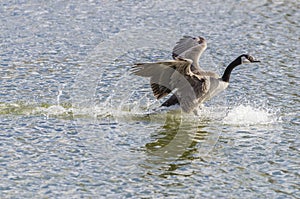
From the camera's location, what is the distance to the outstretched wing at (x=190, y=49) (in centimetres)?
1091

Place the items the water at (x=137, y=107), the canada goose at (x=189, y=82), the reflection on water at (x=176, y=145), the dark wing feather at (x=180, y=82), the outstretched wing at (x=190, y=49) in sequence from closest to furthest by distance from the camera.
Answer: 1. the water at (x=137, y=107)
2. the reflection on water at (x=176, y=145)
3. the dark wing feather at (x=180, y=82)
4. the canada goose at (x=189, y=82)
5. the outstretched wing at (x=190, y=49)

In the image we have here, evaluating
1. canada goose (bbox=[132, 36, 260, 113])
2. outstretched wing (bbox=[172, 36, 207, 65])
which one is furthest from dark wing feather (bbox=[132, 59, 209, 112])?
outstretched wing (bbox=[172, 36, 207, 65])

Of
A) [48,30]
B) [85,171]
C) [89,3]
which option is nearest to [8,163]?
[85,171]

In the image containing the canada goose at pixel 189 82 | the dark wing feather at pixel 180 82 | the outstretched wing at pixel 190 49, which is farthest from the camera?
the outstretched wing at pixel 190 49

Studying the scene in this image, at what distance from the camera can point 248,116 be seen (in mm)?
10250

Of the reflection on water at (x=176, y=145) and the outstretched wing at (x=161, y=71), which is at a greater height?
the outstretched wing at (x=161, y=71)

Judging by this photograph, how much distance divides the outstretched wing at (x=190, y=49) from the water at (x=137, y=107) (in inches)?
34.2

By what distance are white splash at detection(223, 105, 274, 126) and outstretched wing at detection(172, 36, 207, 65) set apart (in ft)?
3.70

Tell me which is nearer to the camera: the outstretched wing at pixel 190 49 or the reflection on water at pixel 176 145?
the reflection on water at pixel 176 145

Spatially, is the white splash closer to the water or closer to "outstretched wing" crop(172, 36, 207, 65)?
the water

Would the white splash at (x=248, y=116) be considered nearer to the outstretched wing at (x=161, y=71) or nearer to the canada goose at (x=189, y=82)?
the canada goose at (x=189, y=82)

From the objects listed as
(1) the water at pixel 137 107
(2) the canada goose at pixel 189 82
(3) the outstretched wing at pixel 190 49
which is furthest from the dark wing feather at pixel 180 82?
(3) the outstretched wing at pixel 190 49

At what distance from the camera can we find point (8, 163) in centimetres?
820

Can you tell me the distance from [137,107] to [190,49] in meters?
1.36
